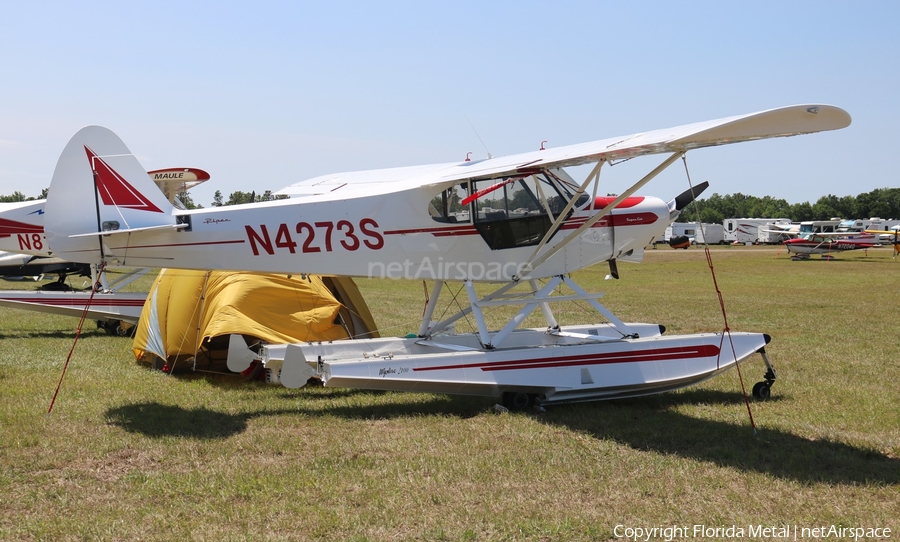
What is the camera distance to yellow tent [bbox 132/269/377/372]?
30.4ft

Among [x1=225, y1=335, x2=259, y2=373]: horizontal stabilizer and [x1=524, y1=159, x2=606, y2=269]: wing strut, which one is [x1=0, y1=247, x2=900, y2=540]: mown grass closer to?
[x1=225, y1=335, x2=259, y2=373]: horizontal stabilizer

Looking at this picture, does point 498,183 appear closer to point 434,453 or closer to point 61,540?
point 434,453

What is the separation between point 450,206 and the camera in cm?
834

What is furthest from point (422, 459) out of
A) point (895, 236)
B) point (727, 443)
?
point (895, 236)

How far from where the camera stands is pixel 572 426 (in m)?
7.05

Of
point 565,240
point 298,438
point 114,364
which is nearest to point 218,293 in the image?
point 114,364

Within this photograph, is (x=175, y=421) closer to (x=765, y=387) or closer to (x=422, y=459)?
(x=422, y=459)

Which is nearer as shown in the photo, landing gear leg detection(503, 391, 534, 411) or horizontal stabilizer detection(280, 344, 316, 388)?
horizontal stabilizer detection(280, 344, 316, 388)

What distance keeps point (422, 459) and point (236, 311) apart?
13.7ft

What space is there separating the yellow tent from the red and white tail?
1.97 metres

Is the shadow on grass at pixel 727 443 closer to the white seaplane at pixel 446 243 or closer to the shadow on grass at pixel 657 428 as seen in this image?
the shadow on grass at pixel 657 428

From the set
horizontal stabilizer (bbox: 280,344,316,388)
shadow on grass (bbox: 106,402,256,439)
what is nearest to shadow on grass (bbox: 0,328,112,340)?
shadow on grass (bbox: 106,402,256,439)

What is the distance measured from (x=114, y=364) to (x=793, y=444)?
8.65 m

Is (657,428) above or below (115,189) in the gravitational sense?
below
